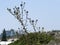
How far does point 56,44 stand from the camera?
352 inches

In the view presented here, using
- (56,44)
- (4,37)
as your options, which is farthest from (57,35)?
(4,37)

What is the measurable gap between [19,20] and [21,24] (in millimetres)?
129

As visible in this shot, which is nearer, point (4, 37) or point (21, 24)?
point (21, 24)

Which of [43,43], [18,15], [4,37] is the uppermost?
[18,15]

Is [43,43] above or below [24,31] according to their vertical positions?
below

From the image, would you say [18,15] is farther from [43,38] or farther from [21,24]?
[43,38]

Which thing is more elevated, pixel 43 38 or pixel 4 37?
pixel 43 38

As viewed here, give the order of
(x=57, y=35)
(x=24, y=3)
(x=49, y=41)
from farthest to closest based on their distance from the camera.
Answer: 1. (x=57, y=35)
2. (x=49, y=41)
3. (x=24, y=3)

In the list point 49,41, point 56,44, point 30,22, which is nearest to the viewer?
point 30,22

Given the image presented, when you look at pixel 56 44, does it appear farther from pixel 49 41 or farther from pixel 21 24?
pixel 21 24

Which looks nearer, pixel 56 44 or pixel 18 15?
pixel 18 15

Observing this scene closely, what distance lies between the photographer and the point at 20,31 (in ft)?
23.8

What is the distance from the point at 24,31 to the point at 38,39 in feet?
7.51

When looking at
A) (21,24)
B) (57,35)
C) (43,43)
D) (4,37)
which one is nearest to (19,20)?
(21,24)
